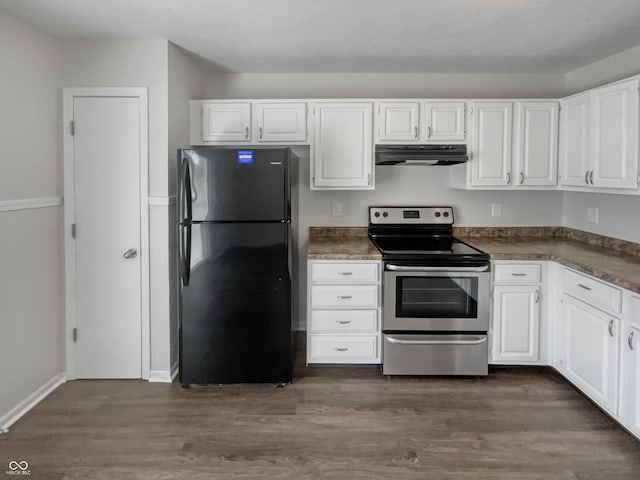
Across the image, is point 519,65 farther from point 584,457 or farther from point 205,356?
point 205,356

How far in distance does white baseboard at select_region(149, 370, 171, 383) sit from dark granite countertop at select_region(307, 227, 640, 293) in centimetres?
128

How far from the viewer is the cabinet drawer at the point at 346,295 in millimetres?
3402

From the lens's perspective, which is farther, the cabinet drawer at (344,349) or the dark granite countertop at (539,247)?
the cabinet drawer at (344,349)

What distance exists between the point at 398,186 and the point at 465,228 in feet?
2.27

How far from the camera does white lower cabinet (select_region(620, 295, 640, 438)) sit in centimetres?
237

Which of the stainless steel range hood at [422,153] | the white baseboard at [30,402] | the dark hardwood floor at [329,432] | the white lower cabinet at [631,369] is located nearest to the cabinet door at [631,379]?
the white lower cabinet at [631,369]

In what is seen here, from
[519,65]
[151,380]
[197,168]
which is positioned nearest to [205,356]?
[151,380]

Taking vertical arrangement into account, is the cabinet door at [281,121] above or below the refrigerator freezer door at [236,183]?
above

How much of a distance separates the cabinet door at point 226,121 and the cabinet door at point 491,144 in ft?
5.79

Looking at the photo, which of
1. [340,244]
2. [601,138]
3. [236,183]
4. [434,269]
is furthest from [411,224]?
[236,183]

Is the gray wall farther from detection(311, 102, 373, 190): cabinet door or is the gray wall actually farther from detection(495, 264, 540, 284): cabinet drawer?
detection(495, 264, 540, 284): cabinet drawer

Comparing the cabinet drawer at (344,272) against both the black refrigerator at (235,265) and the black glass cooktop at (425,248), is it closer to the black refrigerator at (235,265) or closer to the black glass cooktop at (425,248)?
the black glass cooktop at (425,248)

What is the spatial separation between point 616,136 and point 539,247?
96cm

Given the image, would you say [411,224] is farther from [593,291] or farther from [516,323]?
[593,291]
